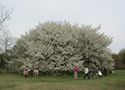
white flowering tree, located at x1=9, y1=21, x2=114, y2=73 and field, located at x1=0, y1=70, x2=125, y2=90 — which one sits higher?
white flowering tree, located at x1=9, y1=21, x2=114, y2=73

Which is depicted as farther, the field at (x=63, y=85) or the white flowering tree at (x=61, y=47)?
the white flowering tree at (x=61, y=47)

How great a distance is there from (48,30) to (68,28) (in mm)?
4115

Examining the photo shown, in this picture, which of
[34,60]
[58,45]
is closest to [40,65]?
[34,60]

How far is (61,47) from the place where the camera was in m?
20.7

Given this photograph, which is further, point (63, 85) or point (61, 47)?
point (61, 47)

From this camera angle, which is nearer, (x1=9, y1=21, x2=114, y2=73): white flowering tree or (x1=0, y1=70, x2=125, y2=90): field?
(x1=0, y1=70, x2=125, y2=90): field

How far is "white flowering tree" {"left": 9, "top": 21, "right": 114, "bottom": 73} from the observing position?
20.2m

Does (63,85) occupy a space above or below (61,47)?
below

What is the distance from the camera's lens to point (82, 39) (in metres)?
22.9

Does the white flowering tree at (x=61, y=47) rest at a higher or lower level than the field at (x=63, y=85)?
higher

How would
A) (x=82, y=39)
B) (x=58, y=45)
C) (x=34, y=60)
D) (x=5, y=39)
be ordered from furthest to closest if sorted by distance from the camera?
(x=5, y=39) → (x=82, y=39) → (x=58, y=45) → (x=34, y=60)

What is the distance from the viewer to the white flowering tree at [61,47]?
20.2 m

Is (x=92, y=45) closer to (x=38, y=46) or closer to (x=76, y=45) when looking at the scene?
(x=76, y=45)

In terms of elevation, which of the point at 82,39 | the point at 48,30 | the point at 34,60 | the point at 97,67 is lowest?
the point at 97,67
